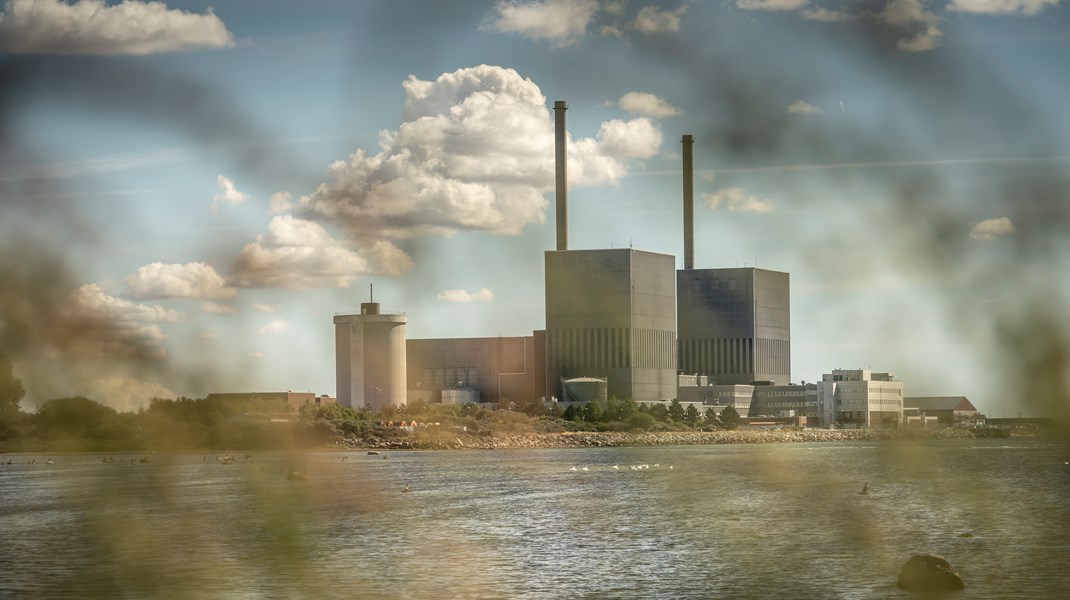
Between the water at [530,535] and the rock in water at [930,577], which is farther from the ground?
the rock in water at [930,577]

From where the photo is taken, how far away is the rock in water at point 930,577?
58562 millimetres

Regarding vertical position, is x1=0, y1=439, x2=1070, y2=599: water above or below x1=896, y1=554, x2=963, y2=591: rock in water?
below

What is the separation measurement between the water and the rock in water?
895mm

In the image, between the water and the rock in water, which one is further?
the water

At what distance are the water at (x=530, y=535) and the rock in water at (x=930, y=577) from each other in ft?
2.94

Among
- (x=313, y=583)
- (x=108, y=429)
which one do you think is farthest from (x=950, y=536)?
(x=108, y=429)

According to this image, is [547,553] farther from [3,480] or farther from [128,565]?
[3,480]

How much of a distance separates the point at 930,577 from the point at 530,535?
30.0 m

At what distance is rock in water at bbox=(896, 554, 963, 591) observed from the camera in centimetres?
5856

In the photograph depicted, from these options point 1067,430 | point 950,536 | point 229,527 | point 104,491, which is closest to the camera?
point 1067,430

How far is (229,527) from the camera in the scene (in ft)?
299

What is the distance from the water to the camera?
6197cm

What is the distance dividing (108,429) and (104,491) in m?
87.9

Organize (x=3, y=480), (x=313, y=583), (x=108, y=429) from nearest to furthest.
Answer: (x=108, y=429) < (x=313, y=583) < (x=3, y=480)
